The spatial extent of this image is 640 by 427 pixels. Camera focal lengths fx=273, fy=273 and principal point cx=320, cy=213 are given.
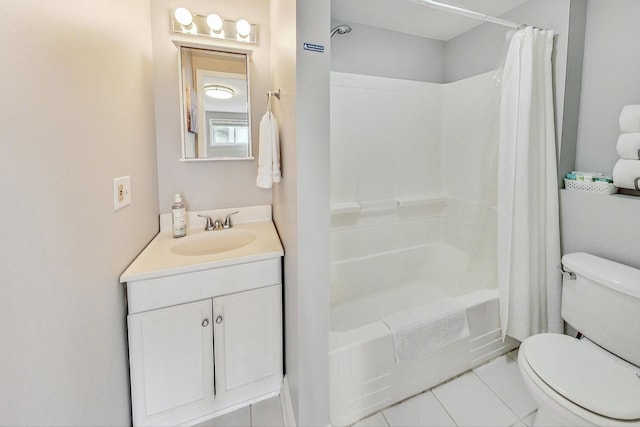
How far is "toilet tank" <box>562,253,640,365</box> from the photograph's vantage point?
118 cm

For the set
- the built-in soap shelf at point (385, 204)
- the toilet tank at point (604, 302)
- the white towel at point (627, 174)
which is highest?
the white towel at point (627, 174)

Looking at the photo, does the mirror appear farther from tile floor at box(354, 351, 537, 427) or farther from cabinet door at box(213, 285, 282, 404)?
tile floor at box(354, 351, 537, 427)

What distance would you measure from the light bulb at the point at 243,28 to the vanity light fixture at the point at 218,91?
1.11 feet

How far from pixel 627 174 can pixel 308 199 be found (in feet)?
5.05

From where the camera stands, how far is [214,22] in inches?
63.0

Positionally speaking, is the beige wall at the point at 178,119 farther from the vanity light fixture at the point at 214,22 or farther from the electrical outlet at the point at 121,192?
the electrical outlet at the point at 121,192

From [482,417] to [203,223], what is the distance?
6.32ft

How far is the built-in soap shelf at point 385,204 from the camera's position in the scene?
6.88 feet

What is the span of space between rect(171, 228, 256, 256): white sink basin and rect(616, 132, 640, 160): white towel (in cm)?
196

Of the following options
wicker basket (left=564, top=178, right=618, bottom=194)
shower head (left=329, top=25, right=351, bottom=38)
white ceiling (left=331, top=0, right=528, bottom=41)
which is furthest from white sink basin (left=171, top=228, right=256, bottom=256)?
wicker basket (left=564, top=178, right=618, bottom=194)

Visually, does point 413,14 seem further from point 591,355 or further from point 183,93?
point 591,355

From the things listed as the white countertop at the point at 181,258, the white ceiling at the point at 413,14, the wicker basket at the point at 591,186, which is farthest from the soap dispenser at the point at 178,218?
the wicker basket at the point at 591,186

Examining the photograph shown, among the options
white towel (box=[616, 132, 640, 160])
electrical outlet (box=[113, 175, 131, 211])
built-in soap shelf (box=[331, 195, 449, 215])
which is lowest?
built-in soap shelf (box=[331, 195, 449, 215])

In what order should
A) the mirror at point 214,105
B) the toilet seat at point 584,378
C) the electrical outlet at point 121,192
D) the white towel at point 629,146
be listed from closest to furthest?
the toilet seat at point 584,378, the electrical outlet at point 121,192, the white towel at point 629,146, the mirror at point 214,105
